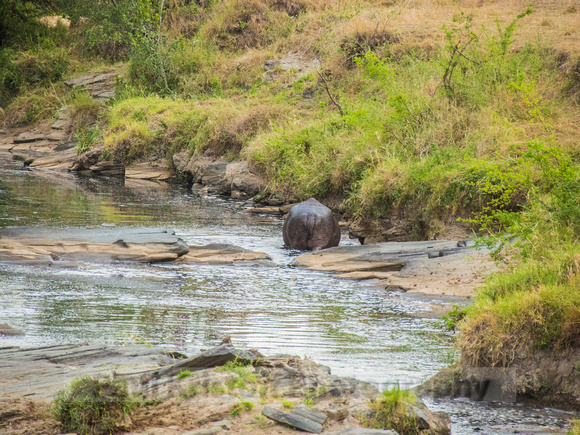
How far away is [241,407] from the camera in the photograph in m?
3.73

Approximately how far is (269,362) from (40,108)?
26.7 metres

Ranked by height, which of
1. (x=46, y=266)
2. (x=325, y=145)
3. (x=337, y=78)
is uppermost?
(x=337, y=78)

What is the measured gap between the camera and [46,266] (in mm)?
8805

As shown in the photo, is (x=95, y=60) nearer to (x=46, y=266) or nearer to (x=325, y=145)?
(x=325, y=145)

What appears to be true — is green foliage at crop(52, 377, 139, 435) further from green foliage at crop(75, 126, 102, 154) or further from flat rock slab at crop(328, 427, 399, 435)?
green foliage at crop(75, 126, 102, 154)

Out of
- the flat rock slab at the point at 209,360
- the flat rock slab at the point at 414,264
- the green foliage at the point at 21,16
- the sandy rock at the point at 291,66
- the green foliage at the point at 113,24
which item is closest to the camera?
the flat rock slab at the point at 209,360

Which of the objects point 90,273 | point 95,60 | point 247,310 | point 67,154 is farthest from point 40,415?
point 95,60

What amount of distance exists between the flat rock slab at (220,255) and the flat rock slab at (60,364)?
14.7 ft

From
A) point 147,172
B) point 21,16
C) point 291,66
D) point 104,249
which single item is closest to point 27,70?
point 21,16

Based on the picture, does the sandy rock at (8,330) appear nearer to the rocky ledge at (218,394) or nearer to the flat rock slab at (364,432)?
the rocky ledge at (218,394)

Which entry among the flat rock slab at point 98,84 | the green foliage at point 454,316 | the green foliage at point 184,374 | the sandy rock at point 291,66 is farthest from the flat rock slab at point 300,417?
the flat rock slab at point 98,84

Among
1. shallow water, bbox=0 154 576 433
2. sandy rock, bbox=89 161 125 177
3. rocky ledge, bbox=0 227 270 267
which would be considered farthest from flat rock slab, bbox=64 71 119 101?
rocky ledge, bbox=0 227 270 267

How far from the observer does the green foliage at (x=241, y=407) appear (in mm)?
3697

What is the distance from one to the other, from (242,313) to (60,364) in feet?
8.33
